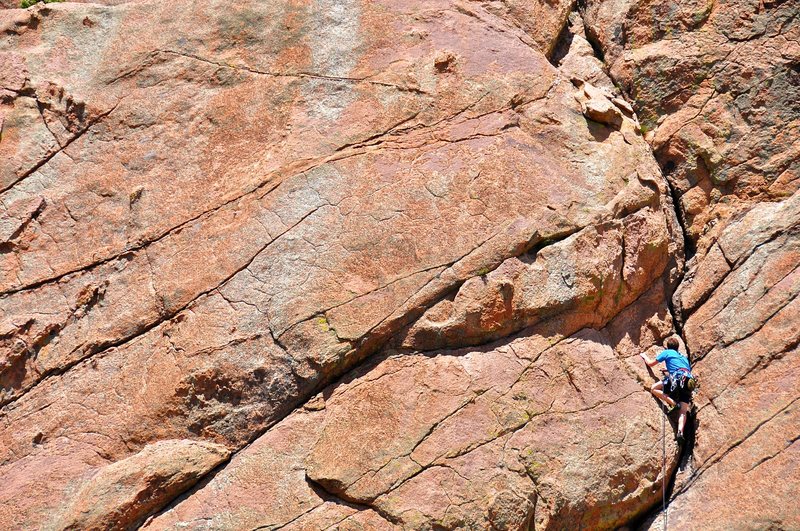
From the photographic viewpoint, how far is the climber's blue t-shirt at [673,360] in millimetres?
9531

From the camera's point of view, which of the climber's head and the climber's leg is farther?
the climber's head

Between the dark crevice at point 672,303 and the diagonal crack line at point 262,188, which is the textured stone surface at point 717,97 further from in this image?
the diagonal crack line at point 262,188

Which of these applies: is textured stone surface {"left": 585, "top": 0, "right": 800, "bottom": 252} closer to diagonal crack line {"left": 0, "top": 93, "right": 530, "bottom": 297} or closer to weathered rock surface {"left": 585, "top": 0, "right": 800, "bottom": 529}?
weathered rock surface {"left": 585, "top": 0, "right": 800, "bottom": 529}

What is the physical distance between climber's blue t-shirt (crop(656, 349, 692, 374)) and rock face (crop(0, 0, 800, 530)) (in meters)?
0.30

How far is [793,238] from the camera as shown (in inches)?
381

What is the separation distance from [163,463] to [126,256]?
2501 mm

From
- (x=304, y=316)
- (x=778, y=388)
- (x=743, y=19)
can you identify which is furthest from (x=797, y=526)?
(x=743, y=19)

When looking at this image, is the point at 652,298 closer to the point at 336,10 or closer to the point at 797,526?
the point at 797,526

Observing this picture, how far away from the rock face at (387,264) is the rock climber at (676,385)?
0.61ft

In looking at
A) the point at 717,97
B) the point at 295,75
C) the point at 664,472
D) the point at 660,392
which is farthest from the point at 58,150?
the point at 717,97

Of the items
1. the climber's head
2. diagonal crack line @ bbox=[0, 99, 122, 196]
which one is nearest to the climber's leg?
the climber's head

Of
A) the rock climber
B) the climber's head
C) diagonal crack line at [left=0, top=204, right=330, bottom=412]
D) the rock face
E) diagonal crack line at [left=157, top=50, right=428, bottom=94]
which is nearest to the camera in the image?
the rock face

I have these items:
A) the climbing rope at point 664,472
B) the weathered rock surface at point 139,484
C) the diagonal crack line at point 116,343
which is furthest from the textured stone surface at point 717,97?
the weathered rock surface at point 139,484

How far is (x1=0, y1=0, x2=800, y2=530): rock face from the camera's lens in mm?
8656
